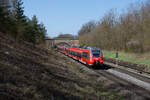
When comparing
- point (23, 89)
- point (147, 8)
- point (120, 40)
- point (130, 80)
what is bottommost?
point (130, 80)

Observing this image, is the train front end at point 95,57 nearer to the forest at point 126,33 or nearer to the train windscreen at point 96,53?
the train windscreen at point 96,53

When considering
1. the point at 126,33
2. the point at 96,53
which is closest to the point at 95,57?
the point at 96,53

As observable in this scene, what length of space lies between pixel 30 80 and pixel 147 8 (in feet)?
102

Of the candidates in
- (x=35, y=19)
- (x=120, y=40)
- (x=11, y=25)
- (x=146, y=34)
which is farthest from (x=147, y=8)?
(x=35, y=19)

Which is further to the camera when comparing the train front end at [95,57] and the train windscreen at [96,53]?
the train windscreen at [96,53]

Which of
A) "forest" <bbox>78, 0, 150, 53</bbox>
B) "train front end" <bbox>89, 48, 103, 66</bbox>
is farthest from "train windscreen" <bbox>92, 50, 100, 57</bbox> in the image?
"forest" <bbox>78, 0, 150, 53</bbox>

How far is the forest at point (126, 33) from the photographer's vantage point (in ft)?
104

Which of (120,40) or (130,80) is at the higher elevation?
(120,40)

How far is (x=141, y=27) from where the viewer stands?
32.8 meters

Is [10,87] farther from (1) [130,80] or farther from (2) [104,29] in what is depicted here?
(2) [104,29]

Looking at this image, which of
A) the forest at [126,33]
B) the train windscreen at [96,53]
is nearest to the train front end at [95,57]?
the train windscreen at [96,53]

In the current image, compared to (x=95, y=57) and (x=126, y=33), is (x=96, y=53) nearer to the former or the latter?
(x=95, y=57)

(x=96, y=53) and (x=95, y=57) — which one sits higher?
(x=96, y=53)

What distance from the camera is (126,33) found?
130 ft
